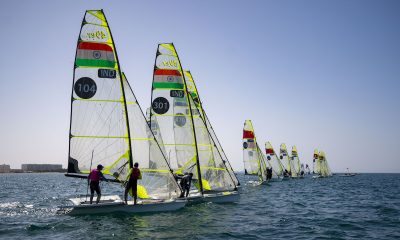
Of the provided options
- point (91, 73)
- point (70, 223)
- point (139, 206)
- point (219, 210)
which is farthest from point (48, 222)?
point (219, 210)

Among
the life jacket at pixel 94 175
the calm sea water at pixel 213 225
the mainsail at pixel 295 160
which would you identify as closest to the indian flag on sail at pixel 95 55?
the life jacket at pixel 94 175

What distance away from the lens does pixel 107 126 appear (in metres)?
18.8

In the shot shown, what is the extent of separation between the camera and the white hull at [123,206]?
16.8 m

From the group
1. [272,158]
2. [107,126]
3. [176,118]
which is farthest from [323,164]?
[107,126]

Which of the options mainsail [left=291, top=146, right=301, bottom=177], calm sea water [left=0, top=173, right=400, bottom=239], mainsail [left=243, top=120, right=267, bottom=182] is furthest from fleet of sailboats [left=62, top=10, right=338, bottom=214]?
mainsail [left=291, top=146, right=301, bottom=177]

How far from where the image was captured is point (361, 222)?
17031 mm

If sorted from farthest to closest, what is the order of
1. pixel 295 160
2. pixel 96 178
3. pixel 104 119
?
pixel 295 160
pixel 104 119
pixel 96 178

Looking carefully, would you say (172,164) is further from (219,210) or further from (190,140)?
(219,210)

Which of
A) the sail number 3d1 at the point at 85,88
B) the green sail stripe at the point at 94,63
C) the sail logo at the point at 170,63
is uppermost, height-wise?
the sail logo at the point at 170,63

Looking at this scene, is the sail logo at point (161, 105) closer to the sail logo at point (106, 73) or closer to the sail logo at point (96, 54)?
the sail logo at point (106, 73)

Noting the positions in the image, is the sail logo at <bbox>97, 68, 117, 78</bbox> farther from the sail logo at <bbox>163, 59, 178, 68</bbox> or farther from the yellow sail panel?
the sail logo at <bbox>163, 59, 178, 68</bbox>

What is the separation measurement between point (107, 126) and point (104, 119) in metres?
0.41

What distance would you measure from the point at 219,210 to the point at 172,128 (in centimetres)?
691

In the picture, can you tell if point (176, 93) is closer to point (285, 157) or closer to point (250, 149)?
point (250, 149)
